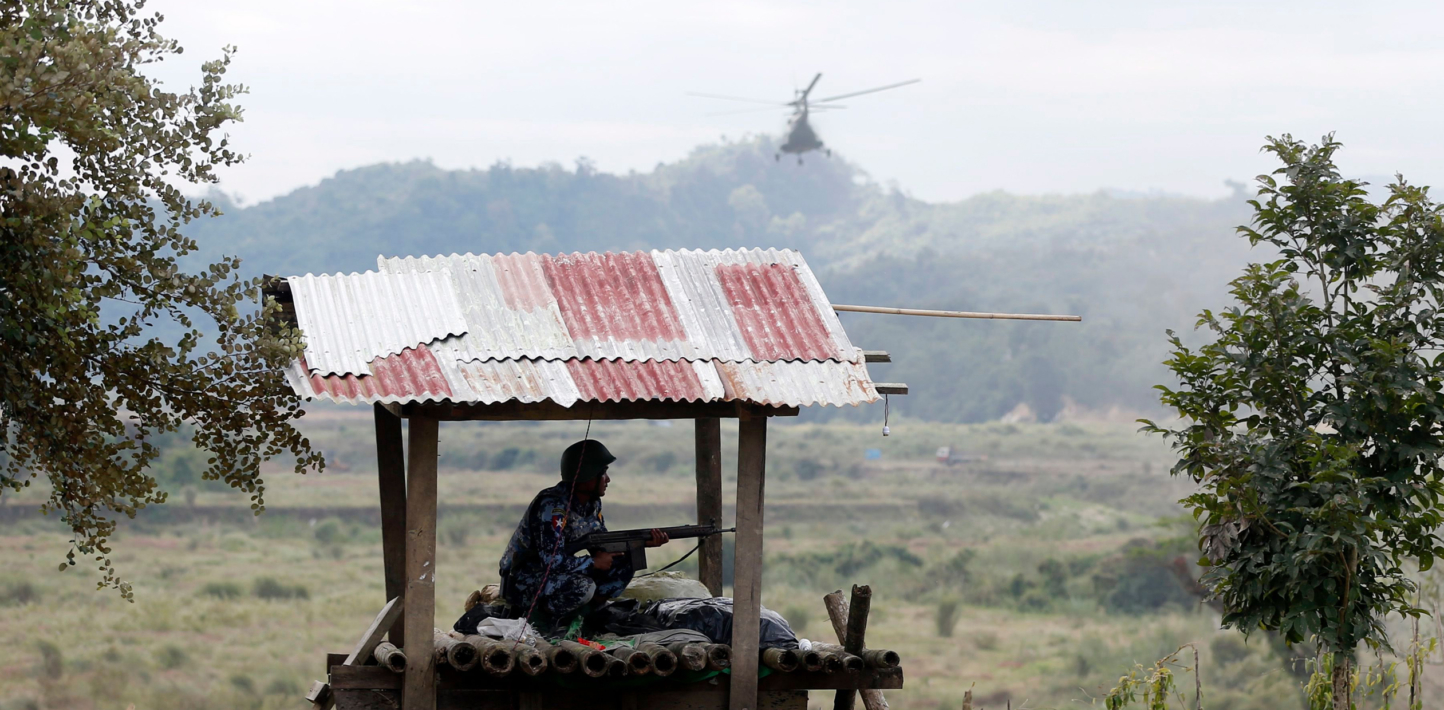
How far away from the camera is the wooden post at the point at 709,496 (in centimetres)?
868

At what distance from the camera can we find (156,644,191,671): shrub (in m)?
31.2

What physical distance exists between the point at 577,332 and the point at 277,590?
3407 cm

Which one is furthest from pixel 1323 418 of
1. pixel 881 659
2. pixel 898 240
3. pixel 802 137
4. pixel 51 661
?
pixel 898 240


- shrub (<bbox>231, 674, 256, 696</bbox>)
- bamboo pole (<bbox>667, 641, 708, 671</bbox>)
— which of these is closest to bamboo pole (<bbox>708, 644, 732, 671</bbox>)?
bamboo pole (<bbox>667, 641, 708, 671</bbox>)

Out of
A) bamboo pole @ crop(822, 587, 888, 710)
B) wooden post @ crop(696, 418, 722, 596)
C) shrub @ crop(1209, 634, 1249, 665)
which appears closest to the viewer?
bamboo pole @ crop(822, 587, 888, 710)

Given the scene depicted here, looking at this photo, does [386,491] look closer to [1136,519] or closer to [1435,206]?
[1435,206]

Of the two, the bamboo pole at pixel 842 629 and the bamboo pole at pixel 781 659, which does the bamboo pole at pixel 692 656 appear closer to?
the bamboo pole at pixel 781 659

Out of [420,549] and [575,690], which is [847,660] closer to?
[575,690]

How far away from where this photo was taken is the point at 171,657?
104ft

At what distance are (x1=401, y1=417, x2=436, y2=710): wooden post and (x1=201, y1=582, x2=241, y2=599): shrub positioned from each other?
33322 mm

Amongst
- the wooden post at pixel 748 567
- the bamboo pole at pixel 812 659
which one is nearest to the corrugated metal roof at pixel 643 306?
the wooden post at pixel 748 567

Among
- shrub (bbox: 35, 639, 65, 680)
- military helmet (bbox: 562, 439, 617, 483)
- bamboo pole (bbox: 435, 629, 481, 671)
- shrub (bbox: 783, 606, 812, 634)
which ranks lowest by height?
shrub (bbox: 783, 606, 812, 634)

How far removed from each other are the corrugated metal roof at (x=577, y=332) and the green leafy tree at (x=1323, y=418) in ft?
7.15

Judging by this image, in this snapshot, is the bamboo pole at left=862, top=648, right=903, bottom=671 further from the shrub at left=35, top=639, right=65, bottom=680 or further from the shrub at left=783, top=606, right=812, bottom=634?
the shrub at left=783, top=606, right=812, bottom=634
